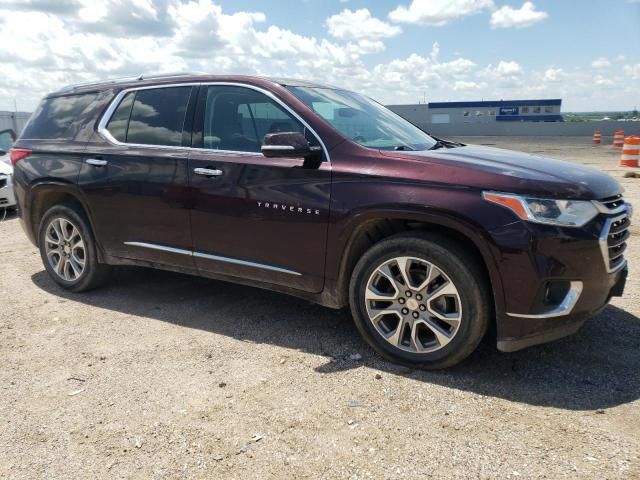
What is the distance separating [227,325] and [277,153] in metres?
1.49

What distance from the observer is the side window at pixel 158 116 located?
4207 mm

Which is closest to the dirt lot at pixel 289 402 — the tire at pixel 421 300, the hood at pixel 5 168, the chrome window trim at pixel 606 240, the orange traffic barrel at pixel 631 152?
the tire at pixel 421 300

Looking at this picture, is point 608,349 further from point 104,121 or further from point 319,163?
point 104,121

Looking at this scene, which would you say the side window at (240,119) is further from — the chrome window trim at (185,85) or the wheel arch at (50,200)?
the wheel arch at (50,200)

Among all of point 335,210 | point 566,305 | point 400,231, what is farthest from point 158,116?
point 566,305

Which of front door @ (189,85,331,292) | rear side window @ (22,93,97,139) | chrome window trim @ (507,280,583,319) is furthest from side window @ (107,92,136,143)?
chrome window trim @ (507,280,583,319)

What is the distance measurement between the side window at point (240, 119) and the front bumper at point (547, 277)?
1.64 m

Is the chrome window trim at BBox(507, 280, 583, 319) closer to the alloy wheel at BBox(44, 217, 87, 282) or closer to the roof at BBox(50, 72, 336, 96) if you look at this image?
the roof at BBox(50, 72, 336, 96)

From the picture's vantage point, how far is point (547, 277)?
9.71 feet

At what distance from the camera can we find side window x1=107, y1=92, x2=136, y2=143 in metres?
4.52

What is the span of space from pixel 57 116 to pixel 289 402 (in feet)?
11.9

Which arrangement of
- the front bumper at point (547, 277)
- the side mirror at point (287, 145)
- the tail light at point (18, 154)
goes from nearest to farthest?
1. the front bumper at point (547, 277)
2. the side mirror at point (287, 145)
3. the tail light at point (18, 154)

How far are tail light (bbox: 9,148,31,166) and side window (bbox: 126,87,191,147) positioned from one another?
127 centimetres

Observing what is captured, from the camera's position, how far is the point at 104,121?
183 inches
